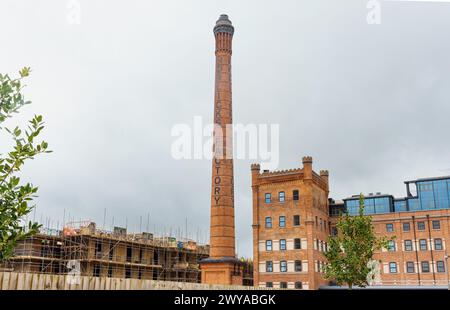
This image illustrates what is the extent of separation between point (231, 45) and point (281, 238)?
71.4 ft

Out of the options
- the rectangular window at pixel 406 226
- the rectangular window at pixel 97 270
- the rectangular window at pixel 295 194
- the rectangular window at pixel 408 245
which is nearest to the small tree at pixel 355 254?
the rectangular window at pixel 295 194

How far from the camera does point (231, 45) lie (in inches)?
1860

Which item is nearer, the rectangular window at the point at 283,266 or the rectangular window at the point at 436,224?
the rectangular window at the point at 283,266

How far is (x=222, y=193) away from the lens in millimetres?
43375

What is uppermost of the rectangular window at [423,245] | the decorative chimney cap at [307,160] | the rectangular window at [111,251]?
the decorative chimney cap at [307,160]

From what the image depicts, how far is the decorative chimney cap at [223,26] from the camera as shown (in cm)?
4678

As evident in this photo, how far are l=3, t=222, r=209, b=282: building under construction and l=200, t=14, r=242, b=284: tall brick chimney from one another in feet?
39.0

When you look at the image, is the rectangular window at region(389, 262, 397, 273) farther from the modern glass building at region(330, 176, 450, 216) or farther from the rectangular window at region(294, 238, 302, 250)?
the rectangular window at region(294, 238, 302, 250)

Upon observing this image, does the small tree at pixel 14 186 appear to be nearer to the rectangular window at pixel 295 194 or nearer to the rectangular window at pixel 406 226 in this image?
the rectangular window at pixel 295 194

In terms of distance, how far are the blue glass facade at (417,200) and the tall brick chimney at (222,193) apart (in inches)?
821

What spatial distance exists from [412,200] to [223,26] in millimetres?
32615

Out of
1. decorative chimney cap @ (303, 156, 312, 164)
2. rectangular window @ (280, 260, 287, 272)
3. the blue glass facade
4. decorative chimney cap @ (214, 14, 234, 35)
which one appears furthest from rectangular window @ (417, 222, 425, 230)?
decorative chimney cap @ (214, 14, 234, 35)
